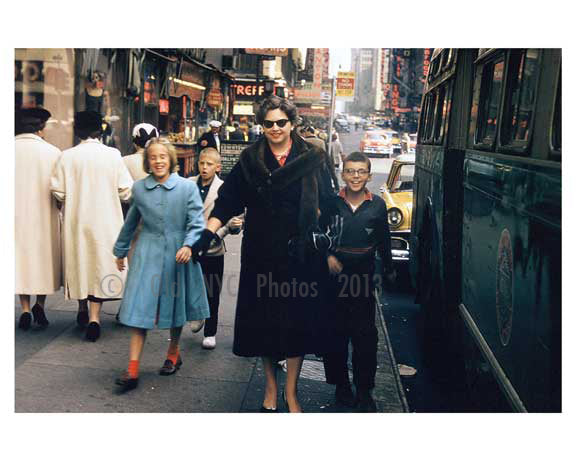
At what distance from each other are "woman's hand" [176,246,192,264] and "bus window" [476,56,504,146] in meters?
1.94

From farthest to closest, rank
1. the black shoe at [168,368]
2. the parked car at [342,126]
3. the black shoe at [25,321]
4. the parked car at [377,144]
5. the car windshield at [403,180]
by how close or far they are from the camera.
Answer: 1. the parked car at [342,126]
2. the parked car at [377,144]
3. the car windshield at [403,180]
4. the black shoe at [25,321]
5. the black shoe at [168,368]

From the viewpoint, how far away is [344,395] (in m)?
5.00

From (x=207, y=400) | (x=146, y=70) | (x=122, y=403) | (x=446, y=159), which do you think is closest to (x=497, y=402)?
(x=207, y=400)

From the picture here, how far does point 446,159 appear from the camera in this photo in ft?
20.5

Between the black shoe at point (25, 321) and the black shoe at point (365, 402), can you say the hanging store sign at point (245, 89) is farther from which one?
the black shoe at point (365, 402)

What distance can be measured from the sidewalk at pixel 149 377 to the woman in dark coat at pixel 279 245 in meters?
0.47

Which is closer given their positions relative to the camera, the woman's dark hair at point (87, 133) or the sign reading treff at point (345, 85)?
the woman's dark hair at point (87, 133)

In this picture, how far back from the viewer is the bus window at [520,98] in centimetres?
356

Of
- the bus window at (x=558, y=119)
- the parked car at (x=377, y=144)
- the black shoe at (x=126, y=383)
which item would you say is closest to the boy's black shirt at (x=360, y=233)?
the black shoe at (x=126, y=383)

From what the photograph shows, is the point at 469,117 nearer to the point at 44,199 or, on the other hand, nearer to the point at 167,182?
the point at 167,182

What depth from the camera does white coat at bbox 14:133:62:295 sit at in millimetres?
6043
